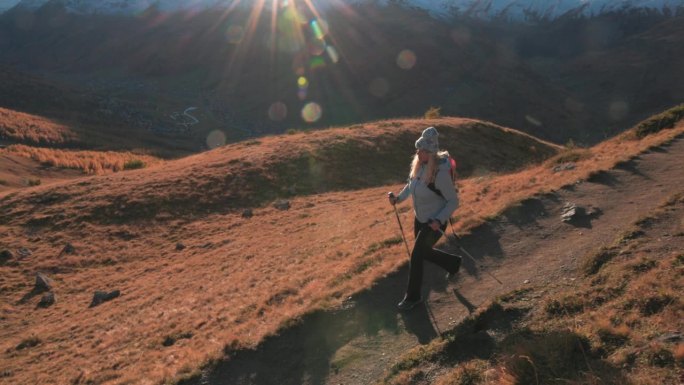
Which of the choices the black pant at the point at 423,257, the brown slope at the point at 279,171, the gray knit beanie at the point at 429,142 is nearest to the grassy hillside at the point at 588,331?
the black pant at the point at 423,257

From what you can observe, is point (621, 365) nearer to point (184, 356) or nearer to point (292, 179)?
point (184, 356)

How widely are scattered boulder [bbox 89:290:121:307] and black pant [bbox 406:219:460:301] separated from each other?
12.1 meters

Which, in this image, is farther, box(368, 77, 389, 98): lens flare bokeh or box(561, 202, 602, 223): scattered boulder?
box(368, 77, 389, 98): lens flare bokeh

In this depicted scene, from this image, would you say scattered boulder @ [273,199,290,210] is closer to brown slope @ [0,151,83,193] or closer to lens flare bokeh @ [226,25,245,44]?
brown slope @ [0,151,83,193]

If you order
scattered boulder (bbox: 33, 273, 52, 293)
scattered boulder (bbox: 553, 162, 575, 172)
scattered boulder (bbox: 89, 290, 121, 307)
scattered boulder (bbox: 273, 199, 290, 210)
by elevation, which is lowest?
scattered boulder (bbox: 89, 290, 121, 307)

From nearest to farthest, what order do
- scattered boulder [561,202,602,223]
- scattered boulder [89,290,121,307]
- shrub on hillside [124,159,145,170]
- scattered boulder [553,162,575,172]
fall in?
scattered boulder [561,202,602,223]
scattered boulder [553,162,575,172]
scattered boulder [89,290,121,307]
shrub on hillside [124,159,145,170]

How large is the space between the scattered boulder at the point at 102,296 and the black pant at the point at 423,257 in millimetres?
12051

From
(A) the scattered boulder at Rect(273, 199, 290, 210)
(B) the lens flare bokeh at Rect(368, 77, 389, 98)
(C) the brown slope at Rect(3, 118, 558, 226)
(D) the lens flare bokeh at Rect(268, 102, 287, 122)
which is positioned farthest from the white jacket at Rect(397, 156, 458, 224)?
(B) the lens flare bokeh at Rect(368, 77, 389, 98)

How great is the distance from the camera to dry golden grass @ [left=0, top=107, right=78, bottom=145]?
48.5m

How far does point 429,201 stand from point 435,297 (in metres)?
1.98

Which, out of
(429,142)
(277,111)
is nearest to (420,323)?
(429,142)

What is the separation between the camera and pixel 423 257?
23.0ft

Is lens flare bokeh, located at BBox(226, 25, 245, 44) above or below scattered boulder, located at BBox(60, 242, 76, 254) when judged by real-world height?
above

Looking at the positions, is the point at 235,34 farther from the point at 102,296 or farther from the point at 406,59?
the point at 102,296
